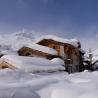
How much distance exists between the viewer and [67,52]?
99.1 feet

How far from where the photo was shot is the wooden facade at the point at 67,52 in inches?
1160

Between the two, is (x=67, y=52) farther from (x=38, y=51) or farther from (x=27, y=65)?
(x=27, y=65)

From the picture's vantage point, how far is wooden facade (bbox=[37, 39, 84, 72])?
29469mm

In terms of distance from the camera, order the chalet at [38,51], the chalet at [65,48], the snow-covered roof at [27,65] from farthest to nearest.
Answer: the chalet at [65,48] → the chalet at [38,51] → the snow-covered roof at [27,65]

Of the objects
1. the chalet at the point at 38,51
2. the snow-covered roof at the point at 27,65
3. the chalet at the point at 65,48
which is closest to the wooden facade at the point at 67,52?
the chalet at the point at 65,48

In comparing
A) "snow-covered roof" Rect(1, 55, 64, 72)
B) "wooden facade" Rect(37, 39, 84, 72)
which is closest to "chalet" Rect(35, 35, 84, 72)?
"wooden facade" Rect(37, 39, 84, 72)

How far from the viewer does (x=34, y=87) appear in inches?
165

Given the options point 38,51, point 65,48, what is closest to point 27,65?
point 38,51

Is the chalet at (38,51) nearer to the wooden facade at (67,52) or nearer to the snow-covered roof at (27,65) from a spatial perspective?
the wooden facade at (67,52)

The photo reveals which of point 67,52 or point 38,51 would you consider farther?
point 67,52

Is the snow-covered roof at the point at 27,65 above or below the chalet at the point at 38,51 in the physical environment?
below

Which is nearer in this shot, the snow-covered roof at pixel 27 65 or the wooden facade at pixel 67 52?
the snow-covered roof at pixel 27 65

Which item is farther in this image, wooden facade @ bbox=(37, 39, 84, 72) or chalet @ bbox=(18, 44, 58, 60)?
wooden facade @ bbox=(37, 39, 84, 72)

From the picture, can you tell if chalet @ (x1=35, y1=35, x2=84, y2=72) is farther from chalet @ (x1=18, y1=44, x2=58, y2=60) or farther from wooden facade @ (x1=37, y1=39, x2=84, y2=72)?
chalet @ (x1=18, y1=44, x2=58, y2=60)
